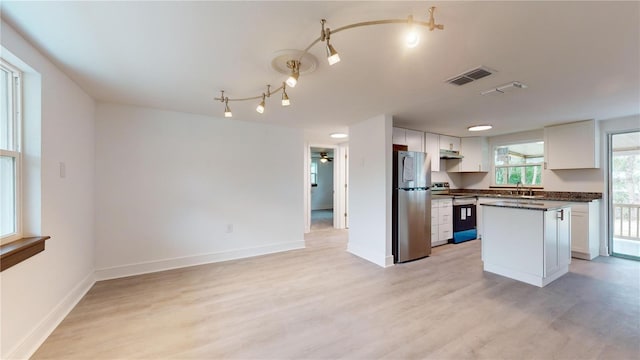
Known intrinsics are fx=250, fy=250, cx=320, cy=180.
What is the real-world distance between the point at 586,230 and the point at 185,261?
6.22 metres

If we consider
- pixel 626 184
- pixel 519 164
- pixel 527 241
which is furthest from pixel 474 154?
pixel 527 241

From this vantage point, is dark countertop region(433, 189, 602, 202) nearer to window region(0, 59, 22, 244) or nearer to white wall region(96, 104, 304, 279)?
white wall region(96, 104, 304, 279)

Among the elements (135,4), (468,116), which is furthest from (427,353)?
(468,116)

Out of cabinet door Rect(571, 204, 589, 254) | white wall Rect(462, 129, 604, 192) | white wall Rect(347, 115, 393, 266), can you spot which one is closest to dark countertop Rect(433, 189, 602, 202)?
white wall Rect(462, 129, 604, 192)

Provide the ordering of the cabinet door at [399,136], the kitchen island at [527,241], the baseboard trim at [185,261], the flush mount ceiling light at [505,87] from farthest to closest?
1. the cabinet door at [399,136]
2. the baseboard trim at [185,261]
3. the kitchen island at [527,241]
4. the flush mount ceiling light at [505,87]

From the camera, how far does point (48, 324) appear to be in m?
2.03

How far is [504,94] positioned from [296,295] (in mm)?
3209

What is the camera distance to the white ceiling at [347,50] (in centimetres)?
141

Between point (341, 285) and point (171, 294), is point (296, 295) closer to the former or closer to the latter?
point (341, 285)

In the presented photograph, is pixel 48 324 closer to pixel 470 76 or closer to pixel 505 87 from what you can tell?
pixel 470 76

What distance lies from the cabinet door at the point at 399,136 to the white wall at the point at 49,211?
4186 millimetres

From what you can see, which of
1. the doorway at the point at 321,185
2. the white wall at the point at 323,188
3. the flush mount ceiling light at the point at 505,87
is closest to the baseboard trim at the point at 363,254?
the flush mount ceiling light at the point at 505,87

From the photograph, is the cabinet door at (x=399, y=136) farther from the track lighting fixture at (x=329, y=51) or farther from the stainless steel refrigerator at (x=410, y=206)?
the track lighting fixture at (x=329, y=51)

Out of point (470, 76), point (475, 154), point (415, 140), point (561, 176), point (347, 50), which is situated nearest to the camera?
point (347, 50)
